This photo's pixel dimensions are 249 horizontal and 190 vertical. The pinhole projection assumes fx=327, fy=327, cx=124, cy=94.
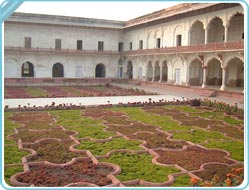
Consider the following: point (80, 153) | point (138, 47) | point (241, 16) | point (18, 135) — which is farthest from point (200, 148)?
point (138, 47)

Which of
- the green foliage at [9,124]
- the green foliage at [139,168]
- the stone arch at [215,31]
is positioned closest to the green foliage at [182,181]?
the green foliage at [139,168]

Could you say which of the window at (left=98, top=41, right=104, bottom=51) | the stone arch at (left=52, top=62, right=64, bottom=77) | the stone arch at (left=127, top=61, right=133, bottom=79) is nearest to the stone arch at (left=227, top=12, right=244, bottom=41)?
the stone arch at (left=127, top=61, right=133, bottom=79)

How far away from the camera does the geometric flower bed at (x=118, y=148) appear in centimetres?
628

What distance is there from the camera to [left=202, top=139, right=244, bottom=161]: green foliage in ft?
26.0

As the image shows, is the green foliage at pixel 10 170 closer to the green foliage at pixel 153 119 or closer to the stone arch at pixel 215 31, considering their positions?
Answer: the green foliage at pixel 153 119

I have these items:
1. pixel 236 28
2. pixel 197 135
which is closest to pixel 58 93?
pixel 197 135

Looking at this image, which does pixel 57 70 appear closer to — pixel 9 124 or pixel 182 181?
pixel 9 124

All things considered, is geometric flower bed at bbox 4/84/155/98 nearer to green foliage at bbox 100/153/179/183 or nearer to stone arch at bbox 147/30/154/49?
stone arch at bbox 147/30/154/49

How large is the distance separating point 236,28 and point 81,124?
17711mm

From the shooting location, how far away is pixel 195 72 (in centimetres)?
2781

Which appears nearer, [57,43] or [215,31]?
[215,31]

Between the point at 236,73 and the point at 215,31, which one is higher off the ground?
the point at 215,31

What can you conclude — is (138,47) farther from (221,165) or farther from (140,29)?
(221,165)

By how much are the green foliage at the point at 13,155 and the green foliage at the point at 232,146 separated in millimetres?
4786
